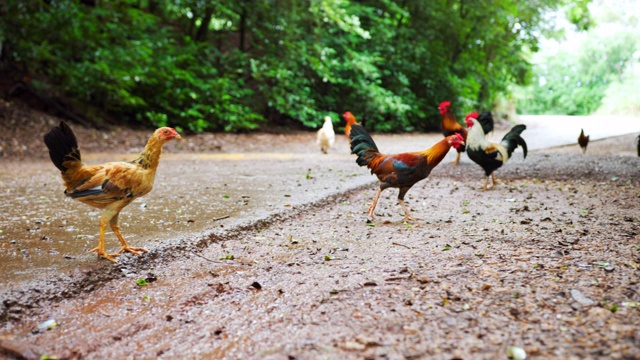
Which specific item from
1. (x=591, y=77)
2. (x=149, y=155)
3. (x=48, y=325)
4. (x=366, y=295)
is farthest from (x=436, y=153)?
(x=591, y=77)

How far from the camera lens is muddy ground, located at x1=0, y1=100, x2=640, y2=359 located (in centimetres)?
232

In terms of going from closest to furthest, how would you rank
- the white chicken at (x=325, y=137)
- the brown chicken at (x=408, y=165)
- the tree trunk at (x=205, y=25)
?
the brown chicken at (x=408, y=165), the white chicken at (x=325, y=137), the tree trunk at (x=205, y=25)

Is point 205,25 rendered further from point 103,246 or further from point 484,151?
point 103,246

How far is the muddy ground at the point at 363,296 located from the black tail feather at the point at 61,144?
767 mm

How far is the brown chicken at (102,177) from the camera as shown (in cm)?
334

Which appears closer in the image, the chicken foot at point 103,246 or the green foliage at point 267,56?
the chicken foot at point 103,246

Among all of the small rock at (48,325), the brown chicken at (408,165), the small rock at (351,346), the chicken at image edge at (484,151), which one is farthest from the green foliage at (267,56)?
the small rock at (351,346)

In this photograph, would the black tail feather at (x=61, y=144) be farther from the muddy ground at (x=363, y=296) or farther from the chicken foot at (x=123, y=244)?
the muddy ground at (x=363, y=296)

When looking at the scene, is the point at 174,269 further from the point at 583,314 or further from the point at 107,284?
the point at 583,314

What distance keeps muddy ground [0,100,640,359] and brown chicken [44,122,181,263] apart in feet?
1.44

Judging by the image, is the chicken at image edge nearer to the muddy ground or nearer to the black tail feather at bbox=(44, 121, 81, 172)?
the muddy ground

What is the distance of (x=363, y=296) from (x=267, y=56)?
1180 centimetres

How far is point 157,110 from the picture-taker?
1277 centimetres

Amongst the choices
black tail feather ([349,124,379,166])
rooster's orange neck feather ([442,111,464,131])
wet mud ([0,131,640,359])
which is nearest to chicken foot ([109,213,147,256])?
wet mud ([0,131,640,359])
